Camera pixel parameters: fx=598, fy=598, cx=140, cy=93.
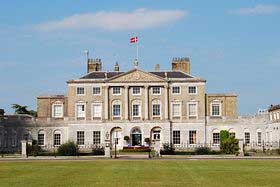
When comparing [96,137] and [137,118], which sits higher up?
[137,118]

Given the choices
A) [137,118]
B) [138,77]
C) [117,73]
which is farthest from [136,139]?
[117,73]

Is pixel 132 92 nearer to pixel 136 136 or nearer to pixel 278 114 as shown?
pixel 136 136

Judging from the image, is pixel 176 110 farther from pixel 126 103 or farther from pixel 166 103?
pixel 126 103

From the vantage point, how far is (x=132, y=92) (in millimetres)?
79500

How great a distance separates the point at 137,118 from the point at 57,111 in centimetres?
1125

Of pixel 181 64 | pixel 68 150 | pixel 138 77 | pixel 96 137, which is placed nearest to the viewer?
pixel 68 150

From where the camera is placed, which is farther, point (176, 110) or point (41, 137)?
point (176, 110)

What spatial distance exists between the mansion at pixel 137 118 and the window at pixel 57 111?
62.1 inches

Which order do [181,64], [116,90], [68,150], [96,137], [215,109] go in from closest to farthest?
[68,150]
[96,137]
[116,90]
[215,109]
[181,64]

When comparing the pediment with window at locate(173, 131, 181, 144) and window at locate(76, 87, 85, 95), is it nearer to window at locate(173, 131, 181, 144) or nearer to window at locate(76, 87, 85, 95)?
window at locate(76, 87, 85, 95)

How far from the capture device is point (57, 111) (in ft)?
268

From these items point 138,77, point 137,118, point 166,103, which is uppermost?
point 138,77

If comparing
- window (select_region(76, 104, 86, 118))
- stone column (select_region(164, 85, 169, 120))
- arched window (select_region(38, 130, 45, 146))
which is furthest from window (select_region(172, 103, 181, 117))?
arched window (select_region(38, 130, 45, 146))

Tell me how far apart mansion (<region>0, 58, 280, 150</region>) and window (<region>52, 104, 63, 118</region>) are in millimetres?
1578
